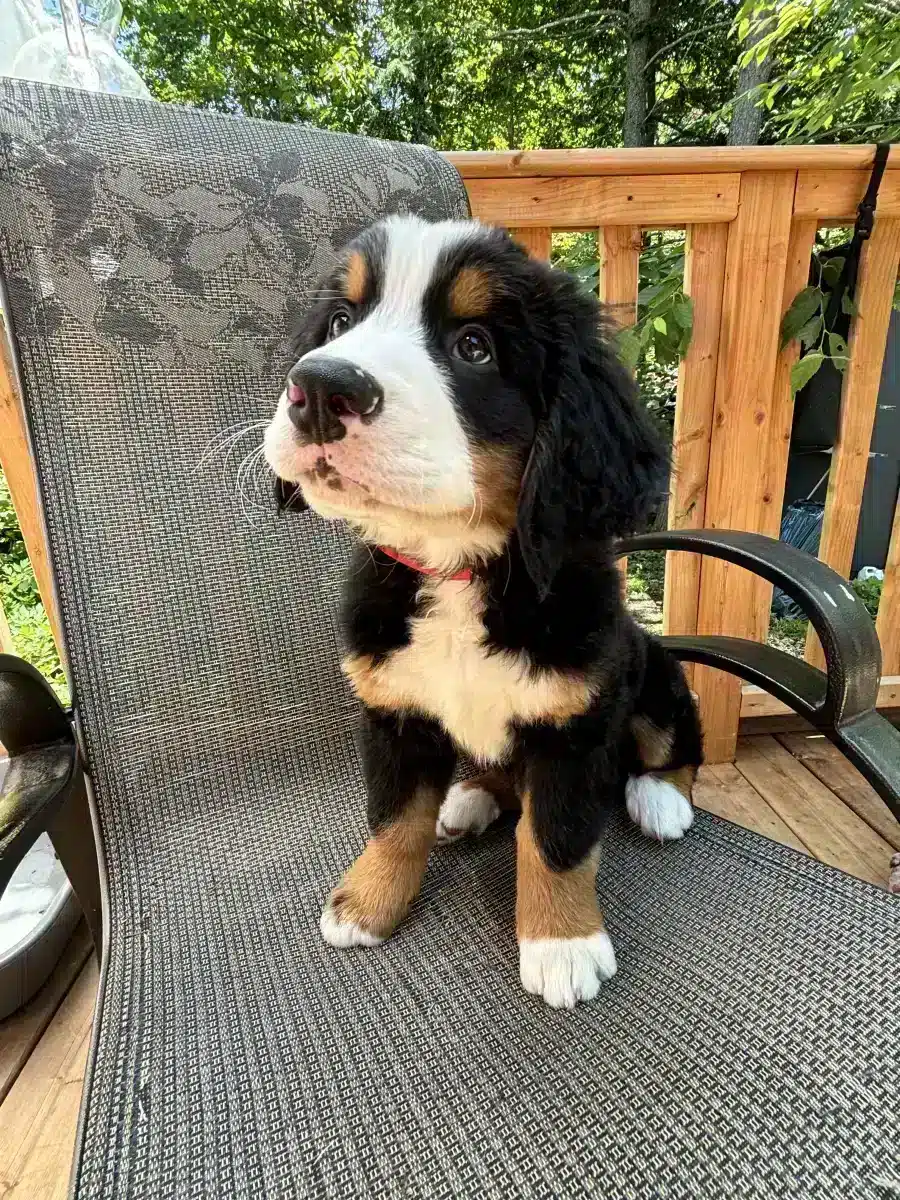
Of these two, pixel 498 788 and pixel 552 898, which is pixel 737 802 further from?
pixel 552 898

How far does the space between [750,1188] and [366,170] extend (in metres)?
1.81

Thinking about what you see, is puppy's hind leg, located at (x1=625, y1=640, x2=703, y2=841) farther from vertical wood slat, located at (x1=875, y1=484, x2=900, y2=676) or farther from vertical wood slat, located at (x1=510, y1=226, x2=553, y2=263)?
vertical wood slat, located at (x1=875, y1=484, x2=900, y2=676)

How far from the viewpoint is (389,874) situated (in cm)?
116

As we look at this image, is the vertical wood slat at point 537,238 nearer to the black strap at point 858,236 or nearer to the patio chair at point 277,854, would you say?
the patio chair at point 277,854

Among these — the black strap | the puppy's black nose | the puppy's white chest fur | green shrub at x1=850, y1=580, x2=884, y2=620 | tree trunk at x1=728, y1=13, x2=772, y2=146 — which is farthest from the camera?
tree trunk at x1=728, y1=13, x2=772, y2=146

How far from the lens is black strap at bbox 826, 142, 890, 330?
75.4 inches

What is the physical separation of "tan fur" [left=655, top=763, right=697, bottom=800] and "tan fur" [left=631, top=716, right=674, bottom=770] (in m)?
0.03

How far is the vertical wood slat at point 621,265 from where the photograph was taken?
2.01 metres

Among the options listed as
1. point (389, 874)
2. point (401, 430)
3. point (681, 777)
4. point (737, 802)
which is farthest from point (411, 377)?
point (737, 802)

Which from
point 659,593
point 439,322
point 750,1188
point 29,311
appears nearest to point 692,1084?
point 750,1188

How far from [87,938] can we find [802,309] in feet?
8.80

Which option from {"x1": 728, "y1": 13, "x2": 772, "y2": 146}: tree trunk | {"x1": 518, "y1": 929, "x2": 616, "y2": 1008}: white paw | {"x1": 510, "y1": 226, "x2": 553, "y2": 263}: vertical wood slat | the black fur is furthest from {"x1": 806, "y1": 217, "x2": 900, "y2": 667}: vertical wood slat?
{"x1": 728, "y1": 13, "x2": 772, "y2": 146}: tree trunk

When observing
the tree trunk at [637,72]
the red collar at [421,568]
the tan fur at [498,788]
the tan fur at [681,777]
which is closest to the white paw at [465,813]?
the tan fur at [498,788]

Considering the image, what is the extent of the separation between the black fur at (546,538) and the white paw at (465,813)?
16 centimetres
